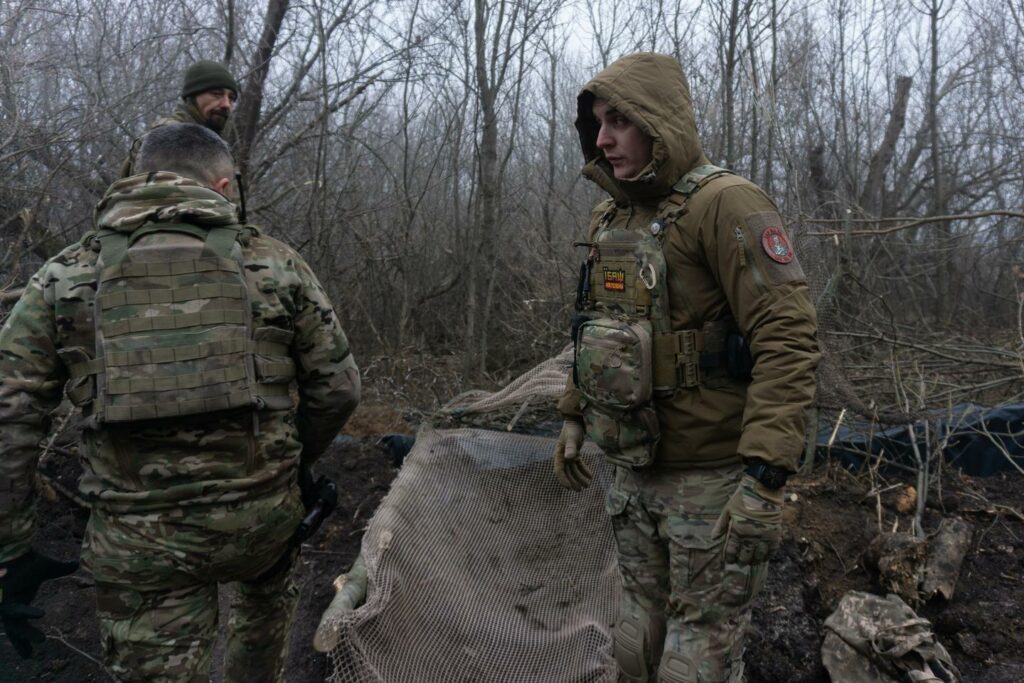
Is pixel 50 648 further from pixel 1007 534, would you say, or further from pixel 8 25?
pixel 1007 534

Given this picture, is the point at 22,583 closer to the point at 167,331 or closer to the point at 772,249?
the point at 167,331

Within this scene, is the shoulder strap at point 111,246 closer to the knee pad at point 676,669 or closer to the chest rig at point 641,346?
the chest rig at point 641,346

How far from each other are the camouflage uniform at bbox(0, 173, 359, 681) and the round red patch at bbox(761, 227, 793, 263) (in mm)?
1314

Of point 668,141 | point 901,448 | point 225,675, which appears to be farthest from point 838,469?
point 225,675

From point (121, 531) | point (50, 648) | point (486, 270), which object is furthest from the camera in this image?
point (486, 270)

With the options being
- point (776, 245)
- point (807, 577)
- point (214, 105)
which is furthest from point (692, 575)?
point (214, 105)

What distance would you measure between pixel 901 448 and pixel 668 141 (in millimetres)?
→ 3132

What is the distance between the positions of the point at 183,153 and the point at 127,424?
2.56 feet

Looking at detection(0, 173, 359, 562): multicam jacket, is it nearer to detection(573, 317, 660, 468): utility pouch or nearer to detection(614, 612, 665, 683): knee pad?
detection(573, 317, 660, 468): utility pouch

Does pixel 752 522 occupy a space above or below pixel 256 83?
below

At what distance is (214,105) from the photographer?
4.11 m

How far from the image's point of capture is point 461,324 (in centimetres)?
793

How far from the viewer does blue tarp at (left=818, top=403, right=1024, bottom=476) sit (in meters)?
4.21

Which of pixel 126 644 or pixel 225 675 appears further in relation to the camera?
pixel 225 675
